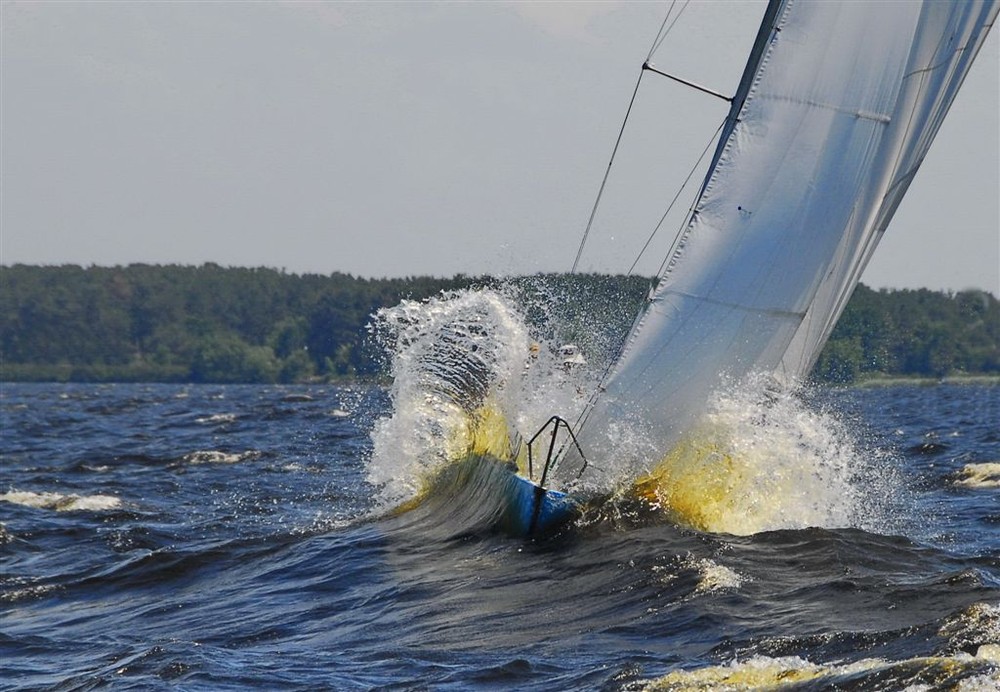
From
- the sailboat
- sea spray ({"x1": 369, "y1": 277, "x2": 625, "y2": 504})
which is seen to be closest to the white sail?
the sailboat

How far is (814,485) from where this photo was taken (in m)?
13.6

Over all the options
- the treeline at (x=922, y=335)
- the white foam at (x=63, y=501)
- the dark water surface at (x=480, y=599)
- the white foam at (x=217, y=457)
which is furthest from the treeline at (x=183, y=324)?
the dark water surface at (x=480, y=599)

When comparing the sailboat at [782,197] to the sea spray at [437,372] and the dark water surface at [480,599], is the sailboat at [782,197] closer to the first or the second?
the dark water surface at [480,599]

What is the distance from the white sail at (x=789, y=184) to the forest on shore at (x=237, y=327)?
71545mm

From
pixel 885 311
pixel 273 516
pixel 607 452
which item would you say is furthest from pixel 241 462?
pixel 885 311

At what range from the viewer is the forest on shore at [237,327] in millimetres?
106562

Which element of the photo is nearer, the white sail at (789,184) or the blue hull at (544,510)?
the white sail at (789,184)

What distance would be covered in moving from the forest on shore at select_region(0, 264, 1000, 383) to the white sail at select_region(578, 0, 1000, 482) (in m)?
71.5

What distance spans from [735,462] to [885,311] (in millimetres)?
99353

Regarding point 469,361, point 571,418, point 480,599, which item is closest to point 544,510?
point 571,418

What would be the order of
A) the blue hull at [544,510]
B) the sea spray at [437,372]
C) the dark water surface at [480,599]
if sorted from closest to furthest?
1. the dark water surface at [480,599]
2. the blue hull at [544,510]
3. the sea spray at [437,372]

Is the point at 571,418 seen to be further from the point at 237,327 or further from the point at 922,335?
the point at 237,327

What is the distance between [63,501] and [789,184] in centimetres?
1103

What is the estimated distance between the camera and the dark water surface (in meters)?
8.87
